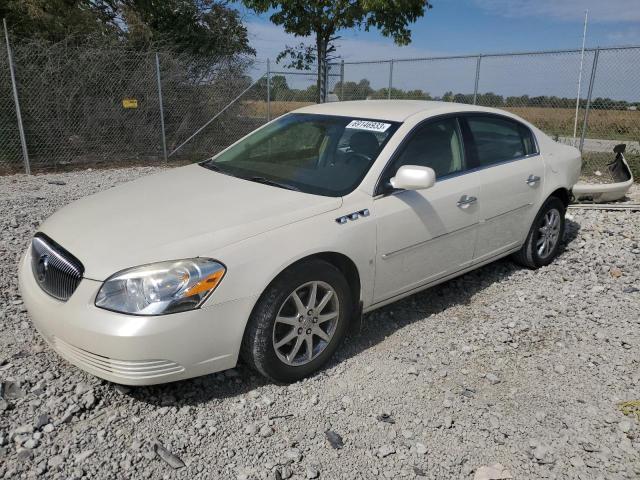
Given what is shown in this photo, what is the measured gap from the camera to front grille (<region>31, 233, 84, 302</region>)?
106 inches

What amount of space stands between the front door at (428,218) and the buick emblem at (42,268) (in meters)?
1.92

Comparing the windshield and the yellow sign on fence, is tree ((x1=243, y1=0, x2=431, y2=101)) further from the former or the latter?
the windshield

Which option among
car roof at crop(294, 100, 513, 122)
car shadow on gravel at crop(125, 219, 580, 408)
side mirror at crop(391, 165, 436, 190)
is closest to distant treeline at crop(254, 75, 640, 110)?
car shadow on gravel at crop(125, 219, 580, 408)

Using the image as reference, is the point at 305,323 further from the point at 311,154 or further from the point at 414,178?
the point at 311,154

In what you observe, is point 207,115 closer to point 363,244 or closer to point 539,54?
point 539,54

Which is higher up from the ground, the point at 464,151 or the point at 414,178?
the point at 464,151

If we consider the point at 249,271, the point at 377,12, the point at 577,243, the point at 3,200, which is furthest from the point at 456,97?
the point at 249,271

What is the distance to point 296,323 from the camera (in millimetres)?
2980

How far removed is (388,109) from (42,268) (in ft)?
8.47

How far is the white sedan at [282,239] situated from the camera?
2.56 m

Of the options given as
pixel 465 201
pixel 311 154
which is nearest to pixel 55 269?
pixel 311 154

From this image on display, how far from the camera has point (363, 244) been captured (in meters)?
3.19

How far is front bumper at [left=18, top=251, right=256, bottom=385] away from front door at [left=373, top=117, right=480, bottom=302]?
109 cm

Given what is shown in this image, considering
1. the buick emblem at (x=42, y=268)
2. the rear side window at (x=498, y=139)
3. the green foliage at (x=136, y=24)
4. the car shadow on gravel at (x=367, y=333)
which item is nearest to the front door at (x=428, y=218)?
the rear side window at (x=498, y=139)
